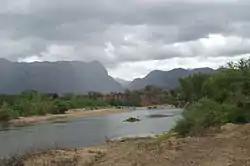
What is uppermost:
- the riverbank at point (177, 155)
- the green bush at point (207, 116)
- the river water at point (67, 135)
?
the green bush at point (207, 116)

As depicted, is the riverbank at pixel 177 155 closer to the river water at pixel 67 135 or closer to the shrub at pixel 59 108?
the river water at pixel 67 135

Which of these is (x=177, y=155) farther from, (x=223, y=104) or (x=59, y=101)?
(x=59, y=101)

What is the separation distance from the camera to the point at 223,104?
34562 millimetres

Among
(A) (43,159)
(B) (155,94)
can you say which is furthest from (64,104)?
(A) (43,159)

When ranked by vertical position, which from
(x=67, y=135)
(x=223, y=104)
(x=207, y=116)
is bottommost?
(x=67, y=135)

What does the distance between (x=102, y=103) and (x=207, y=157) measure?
142539mm

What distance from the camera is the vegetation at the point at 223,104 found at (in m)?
30.1

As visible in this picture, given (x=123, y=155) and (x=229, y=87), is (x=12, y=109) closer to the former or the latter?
(x=229, y=87)

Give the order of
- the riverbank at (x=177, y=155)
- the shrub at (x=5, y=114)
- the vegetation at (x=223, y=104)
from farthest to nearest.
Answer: the shrub at (x=5, y=114) < the vegetation at (x=223, y=104) < the riverbank at (x=177, y=155)

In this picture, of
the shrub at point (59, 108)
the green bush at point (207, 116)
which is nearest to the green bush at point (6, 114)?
the shrub at point (59, 108)

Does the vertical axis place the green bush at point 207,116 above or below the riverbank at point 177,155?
above

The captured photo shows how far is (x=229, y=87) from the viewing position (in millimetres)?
38875

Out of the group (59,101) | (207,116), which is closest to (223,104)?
(207,116)

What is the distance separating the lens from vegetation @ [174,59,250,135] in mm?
30087
